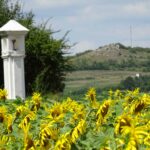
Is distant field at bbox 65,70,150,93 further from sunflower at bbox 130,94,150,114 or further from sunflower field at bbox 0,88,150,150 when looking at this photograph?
sunflower at bbox 130,94,150,114

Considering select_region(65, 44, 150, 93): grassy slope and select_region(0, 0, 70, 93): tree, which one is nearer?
select_region(0, 0, 70, 93): tree

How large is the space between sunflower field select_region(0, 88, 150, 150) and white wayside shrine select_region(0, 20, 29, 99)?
8238 millimetres

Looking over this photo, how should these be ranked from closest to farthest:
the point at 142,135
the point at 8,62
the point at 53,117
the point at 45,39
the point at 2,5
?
the point at 142,135, the point at 53,117, the point at 8,62, the point at 45,39, the point at 2,5

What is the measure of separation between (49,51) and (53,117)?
54.7 ft

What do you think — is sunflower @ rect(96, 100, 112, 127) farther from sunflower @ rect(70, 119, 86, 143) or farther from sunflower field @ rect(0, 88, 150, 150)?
sunflower @ rect(70, 119, 86, 143)

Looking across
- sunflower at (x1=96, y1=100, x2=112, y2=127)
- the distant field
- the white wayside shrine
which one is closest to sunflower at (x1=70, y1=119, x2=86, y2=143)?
sunflower at (x1=96, y1=100, x2=112, y2=127)

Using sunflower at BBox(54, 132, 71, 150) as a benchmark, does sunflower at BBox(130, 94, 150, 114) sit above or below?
above

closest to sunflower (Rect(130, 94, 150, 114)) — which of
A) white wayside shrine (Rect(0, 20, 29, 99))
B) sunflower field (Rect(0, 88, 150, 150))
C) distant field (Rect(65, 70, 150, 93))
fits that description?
sunflower field (Rect(0, 88, 150, 150))

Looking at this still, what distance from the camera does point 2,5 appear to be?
885 inches

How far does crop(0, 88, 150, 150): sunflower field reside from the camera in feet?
6.86

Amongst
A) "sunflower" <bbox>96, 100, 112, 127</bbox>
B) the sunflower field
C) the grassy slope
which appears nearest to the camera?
the sunflower field

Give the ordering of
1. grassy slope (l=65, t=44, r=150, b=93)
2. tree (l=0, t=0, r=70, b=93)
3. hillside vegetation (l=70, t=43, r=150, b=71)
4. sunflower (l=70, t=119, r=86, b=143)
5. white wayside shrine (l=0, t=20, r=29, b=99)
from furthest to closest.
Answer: hillside vegetation (l=70, t=43, r=150, b=71)
grassy slope (l=65, t=44, r=150, b=93)
tree (l=0, t=0, r=70, b=93)
white wayside shrine (l=0, t=20, r=29, b=99)
sunflower (l=70, t=119, r=86, b=143)

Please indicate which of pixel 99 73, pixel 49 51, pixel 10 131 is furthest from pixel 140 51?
pixel 10 131

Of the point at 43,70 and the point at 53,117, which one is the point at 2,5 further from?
the point at 53,117
